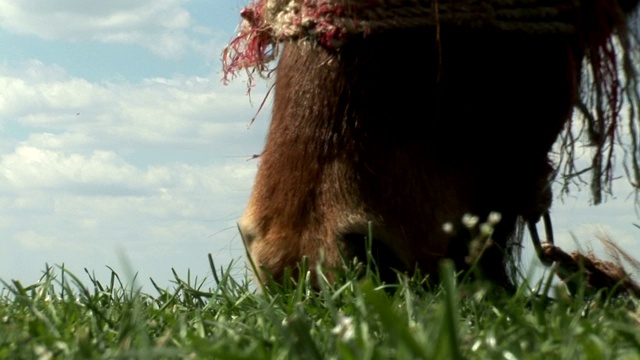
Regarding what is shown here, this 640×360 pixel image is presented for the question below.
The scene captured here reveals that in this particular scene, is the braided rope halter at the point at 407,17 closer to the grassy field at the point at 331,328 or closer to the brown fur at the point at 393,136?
the brown fur at the point at 393,136

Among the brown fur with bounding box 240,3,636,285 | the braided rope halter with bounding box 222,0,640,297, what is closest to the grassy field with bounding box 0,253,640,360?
the brown fur with bounding box 240,3,636,285

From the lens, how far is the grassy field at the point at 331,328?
0.91m

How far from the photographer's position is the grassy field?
2.98 ft

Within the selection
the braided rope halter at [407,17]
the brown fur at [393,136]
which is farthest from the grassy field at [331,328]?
the braided rope halter at [407,17]

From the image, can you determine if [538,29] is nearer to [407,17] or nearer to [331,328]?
[407,17]

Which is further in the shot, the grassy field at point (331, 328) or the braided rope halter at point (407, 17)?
the braided rope halter at point (407, 17)

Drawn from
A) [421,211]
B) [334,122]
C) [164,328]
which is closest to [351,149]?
[334,122]

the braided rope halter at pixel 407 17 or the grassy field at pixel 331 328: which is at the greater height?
the braided rope halter at pixel 407 17

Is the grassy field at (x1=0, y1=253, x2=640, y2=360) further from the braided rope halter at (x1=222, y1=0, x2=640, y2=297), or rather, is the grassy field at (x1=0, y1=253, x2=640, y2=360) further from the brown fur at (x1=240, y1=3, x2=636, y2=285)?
the braided rope halter at (x1=222, y1=0, x2=640, y2=297)

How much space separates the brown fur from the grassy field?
11cm

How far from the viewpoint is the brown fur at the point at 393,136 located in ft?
6.30

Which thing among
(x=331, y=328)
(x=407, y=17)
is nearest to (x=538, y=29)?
(x=407, y=17)

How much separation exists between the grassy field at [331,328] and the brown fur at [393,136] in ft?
0.37

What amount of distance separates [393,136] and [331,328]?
68cm
